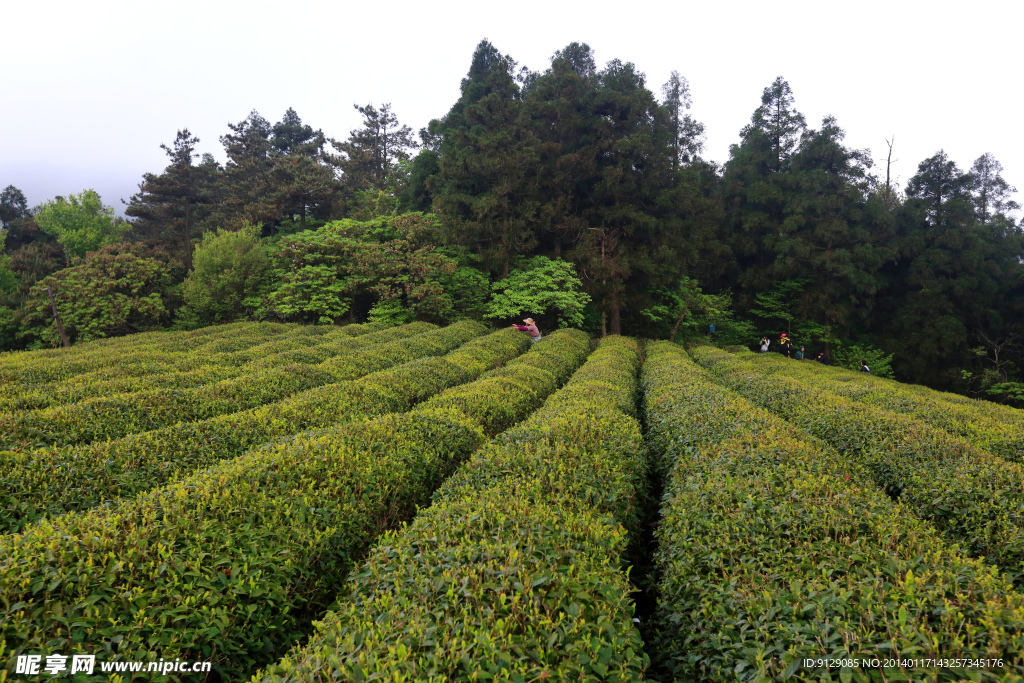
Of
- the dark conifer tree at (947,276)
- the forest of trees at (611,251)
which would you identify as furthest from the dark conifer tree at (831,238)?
the dark conifer tree at (947,276)

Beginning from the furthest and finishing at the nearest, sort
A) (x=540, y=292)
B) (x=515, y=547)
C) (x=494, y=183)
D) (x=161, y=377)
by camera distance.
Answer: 1. (x=494, y=183)
2. (x=540, y=292)
3. (x=161, y=377)
4. (x=515, y=547)

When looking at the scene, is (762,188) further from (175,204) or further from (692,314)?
(175,204)

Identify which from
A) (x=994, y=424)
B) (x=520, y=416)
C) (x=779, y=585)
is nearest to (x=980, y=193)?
(x=994, y=424)

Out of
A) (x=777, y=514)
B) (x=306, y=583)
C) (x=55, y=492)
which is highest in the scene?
(x=777, y=514)

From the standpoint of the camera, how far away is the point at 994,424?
24.3ft

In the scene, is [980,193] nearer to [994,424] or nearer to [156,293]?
[994,424]

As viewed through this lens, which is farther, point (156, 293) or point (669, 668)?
point (156, 293)

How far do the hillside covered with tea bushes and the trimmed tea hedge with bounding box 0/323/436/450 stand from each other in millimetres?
53

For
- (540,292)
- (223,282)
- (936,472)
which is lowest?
(936,472)

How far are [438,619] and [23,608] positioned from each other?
103 inches

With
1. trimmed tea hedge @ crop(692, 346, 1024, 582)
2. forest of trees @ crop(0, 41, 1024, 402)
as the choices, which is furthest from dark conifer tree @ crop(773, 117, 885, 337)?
trimmed tea hedge @ crop(692, 346, 1024, 582)

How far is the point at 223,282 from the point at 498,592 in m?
32.6

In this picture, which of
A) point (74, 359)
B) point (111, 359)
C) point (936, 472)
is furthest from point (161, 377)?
point (936, 472)

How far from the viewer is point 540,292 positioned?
2369 centimetres
